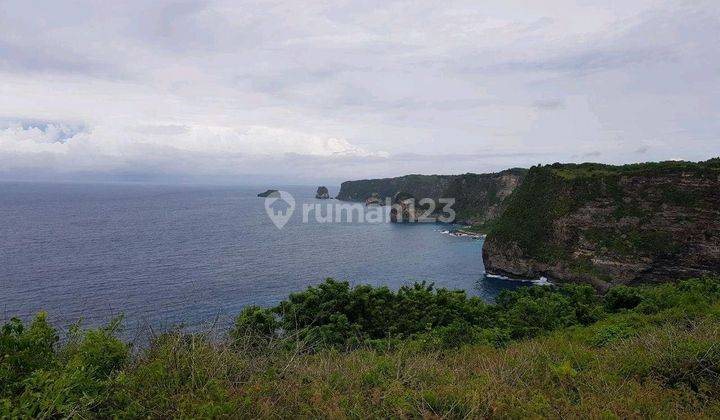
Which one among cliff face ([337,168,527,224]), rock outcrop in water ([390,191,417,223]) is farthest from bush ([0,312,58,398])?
rock outcrop in water ([390,191,417,223])

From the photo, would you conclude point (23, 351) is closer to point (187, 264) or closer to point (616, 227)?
point (187, 264)

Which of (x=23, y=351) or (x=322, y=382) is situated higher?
(x=23, y=351)

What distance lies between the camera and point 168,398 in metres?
5.66

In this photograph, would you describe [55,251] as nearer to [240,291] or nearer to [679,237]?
[240,291]

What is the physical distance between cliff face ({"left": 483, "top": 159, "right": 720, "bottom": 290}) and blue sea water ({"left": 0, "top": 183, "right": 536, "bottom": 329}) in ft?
23.0

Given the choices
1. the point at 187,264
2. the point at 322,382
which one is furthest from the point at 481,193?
the point at 322,382

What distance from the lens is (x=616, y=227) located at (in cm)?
5094

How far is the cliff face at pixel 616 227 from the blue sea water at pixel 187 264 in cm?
700

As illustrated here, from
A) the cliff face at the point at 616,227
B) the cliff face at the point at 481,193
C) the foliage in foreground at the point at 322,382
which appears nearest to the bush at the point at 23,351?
the foliage in foreground at the point at 322,382

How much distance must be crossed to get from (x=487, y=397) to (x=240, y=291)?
40389 millimetres

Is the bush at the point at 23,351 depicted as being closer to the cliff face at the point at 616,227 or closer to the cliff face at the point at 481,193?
the cliff face at the point at 616,227

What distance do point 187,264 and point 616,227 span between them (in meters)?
58.0

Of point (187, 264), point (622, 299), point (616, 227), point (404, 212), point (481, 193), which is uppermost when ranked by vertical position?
point (481, 193)

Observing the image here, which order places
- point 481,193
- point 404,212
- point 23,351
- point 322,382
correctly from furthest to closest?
1. point 404,212
2. point 481,193
3. point 322,382
4. point 23,351
